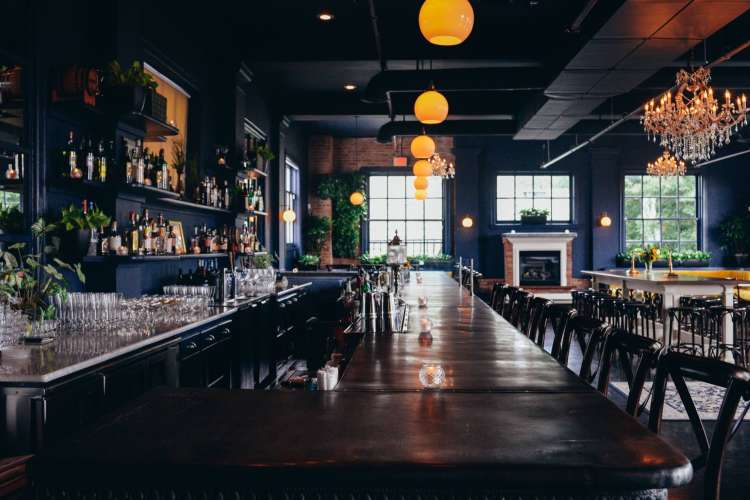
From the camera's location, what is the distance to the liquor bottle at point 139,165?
450 centimetres

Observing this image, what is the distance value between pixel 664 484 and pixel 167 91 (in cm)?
591

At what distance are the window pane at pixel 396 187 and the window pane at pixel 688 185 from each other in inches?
278

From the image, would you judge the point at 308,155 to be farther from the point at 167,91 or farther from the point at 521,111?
the point at 167,91

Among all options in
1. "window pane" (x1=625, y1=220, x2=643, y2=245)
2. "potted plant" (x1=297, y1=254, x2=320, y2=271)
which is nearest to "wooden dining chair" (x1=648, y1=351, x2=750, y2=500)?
"potted plant" (x1=297, y1=254, x2=320, y2=271)

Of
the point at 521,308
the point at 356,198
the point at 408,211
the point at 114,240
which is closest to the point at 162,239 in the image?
the point at 114,240

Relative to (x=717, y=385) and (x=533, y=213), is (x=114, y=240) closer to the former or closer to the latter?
(x=717, y=385)

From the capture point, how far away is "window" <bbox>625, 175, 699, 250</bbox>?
49.9 feet

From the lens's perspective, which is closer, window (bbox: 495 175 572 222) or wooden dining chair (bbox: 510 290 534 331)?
wooden dining chair (bbox: 510 290 534 331)

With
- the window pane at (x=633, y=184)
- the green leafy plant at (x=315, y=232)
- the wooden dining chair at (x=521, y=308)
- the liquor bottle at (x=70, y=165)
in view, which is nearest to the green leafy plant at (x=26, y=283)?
the liquor bottle at (x=70, y=165)

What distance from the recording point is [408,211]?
15047 mm

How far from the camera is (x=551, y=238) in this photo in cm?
1445

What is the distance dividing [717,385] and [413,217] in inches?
530

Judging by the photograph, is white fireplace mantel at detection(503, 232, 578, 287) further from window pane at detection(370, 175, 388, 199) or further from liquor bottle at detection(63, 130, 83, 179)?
liquor bottle at detection(63, 130, 83, 179)

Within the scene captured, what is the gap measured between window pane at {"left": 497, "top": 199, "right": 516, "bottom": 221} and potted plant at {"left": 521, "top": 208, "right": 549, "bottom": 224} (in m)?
0.32
